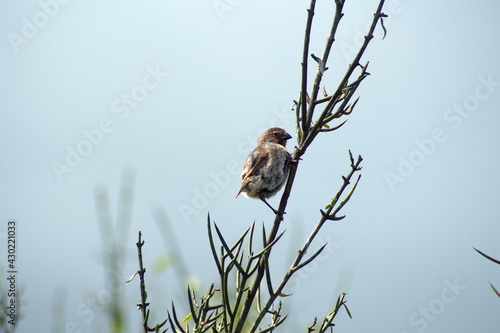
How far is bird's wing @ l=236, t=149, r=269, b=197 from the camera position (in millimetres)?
5410

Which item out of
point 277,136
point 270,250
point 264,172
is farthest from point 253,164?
point 270,250

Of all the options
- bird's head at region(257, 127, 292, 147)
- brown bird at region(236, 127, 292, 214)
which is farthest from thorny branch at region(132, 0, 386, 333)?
bird's head at region(257, 127, 292, 147)

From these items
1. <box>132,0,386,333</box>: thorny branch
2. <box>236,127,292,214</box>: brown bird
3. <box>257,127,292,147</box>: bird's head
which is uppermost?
<box>257,127,292,147</box>: bird's head

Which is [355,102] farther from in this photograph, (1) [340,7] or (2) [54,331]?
(2) [54,331]

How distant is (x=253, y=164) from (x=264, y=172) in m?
0.21

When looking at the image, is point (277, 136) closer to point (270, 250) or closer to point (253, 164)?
point (253, 164)

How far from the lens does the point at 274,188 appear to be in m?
5.29

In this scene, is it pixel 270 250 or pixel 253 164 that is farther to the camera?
Result: pixel 253 164

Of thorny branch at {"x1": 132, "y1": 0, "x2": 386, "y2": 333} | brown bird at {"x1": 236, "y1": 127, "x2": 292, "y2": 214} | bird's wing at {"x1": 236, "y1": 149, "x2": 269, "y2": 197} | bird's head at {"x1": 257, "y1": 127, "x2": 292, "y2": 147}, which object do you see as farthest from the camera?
bird's head at {"x1": 257, "y1": 127, "x2": 292, "y2": 147}

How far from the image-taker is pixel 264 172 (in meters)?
5.31

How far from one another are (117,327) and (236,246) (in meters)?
0.42

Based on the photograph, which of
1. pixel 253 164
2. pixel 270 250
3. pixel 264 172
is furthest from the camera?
pixel 253 164

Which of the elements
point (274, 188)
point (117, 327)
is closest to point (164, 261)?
point (117, 327)

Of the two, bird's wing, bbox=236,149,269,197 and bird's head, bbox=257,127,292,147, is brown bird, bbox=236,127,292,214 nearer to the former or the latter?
bird's wing, bbox=236,149,269,197
